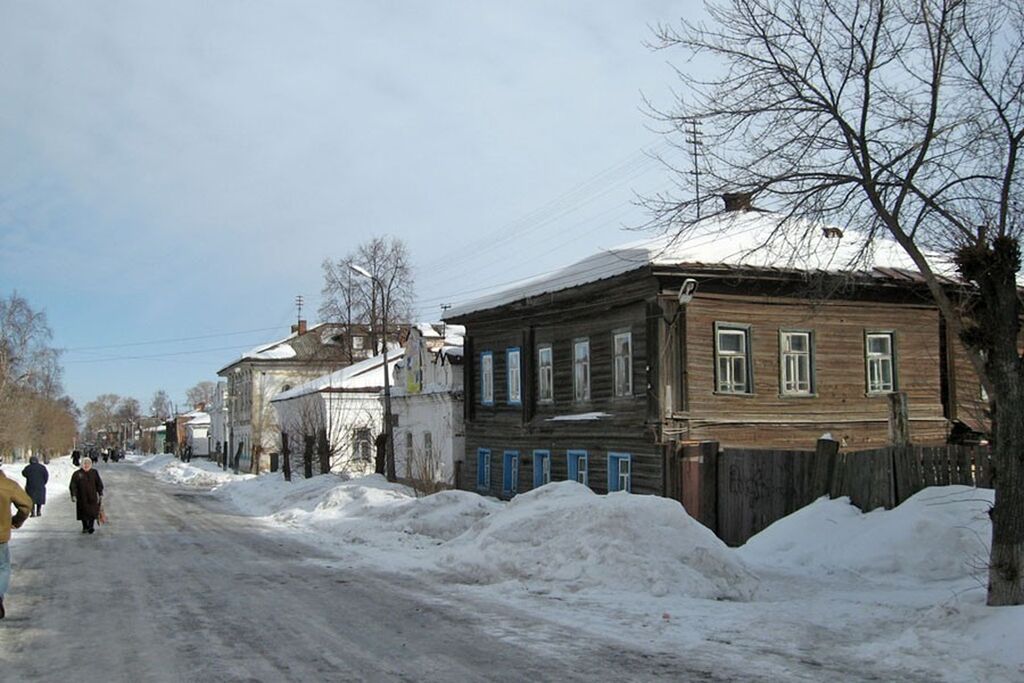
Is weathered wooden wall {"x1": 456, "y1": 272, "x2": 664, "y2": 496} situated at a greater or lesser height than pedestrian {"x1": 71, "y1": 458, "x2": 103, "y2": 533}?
greater

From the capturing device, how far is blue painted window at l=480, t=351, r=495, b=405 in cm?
3028

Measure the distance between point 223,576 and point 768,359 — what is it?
13938 mm

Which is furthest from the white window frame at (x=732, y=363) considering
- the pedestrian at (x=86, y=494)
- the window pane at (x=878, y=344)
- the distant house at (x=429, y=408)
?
the pedestrian at (x=86, y=494)

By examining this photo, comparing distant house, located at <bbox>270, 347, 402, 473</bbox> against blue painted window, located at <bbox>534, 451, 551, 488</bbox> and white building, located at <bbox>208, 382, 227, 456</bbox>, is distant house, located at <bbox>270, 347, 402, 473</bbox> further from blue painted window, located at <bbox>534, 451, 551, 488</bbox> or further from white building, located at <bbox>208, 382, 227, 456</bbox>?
white building, located at <bbox>208, 382, 227, 456</bbox>

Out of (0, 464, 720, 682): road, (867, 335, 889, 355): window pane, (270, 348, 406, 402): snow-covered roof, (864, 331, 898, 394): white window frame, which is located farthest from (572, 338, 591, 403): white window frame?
(270, 348, 406, 402): snow-covered roof

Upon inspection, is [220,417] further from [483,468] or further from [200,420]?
[483,468]

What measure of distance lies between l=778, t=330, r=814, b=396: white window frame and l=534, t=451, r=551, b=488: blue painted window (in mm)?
7020

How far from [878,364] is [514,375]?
403 inches

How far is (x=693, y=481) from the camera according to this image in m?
18.7

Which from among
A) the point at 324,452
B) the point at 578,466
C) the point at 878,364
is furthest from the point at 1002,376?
the point at 324,452

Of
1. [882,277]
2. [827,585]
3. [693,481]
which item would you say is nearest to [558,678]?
[827,585]

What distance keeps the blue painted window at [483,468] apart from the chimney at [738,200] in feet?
65.6

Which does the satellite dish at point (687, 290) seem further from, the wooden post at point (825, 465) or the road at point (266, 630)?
the road at point (266, 630)

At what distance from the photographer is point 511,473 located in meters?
29.3
